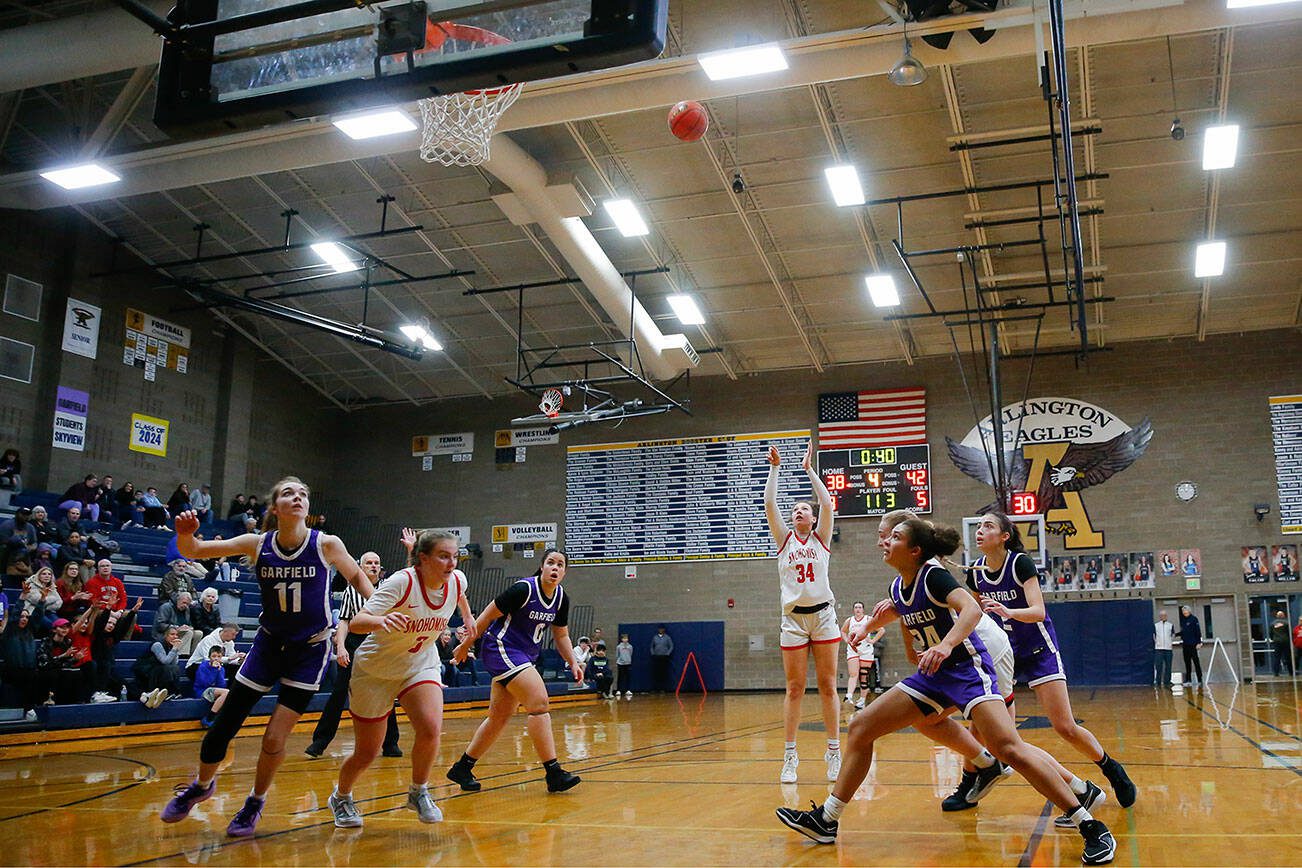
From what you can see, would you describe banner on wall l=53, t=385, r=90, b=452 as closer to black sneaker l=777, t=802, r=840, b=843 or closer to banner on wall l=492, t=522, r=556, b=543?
banner on wall l=492, t=522, r=556, b=543

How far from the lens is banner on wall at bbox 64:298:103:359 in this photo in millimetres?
20469

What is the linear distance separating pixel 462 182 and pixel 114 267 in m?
8.30

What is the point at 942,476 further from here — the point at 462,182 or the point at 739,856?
the point at 739,856

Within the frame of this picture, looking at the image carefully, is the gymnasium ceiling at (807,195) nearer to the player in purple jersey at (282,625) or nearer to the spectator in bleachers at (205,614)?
the spectator in bleachers at (205,614)

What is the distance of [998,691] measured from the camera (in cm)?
462

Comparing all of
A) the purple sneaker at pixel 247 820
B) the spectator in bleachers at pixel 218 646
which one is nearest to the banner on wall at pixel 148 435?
the spectator in bleachers at pixel 218 646

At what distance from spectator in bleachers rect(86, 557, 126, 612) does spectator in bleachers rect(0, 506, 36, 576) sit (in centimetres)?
115

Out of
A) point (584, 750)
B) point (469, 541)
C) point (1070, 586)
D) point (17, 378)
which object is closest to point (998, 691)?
point (584, 750)

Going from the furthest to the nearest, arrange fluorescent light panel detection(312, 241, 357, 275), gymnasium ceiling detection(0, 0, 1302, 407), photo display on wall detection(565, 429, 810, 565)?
1. photo display on wall detection(565, 429, 810, 565)
2. fluorescent light panel detection(312, 241, 357, 275)
3. gymnasium ceiling detection(0, 0, 1302, 407)

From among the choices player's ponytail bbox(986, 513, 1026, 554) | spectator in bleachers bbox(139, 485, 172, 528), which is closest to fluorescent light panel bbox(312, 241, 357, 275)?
spectator in bleachers bbox(139, 485, 172, 528)

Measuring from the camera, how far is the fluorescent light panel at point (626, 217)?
17641 mm

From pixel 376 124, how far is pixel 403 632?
10.7 metres

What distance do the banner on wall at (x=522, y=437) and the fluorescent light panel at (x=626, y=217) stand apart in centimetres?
862

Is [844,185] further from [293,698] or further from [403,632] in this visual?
[293,698]
